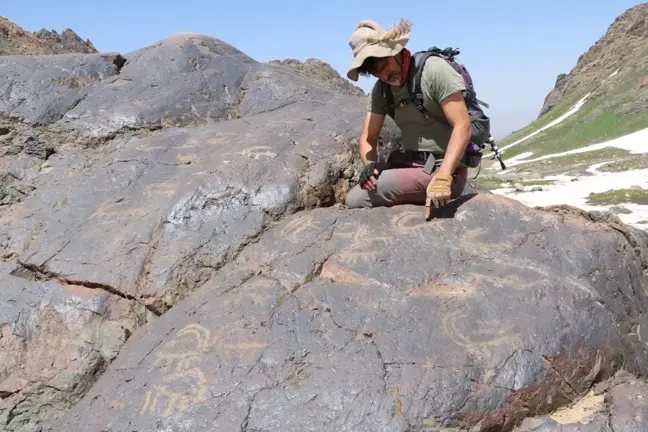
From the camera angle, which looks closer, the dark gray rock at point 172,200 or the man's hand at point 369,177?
the dark gray rock at point 172,200

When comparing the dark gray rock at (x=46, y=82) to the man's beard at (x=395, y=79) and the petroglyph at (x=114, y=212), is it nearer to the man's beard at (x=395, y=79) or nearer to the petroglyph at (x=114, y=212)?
the petroglyph at (x=114, y=212)

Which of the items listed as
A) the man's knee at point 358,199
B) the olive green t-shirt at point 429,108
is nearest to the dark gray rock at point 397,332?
the man's knee at point 358,199

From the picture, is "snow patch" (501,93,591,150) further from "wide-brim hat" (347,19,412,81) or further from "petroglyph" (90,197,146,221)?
"petroglyph" (90,197,146,221)

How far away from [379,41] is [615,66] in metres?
75.2

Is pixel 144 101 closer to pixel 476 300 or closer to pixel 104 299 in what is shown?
pixel 104 299

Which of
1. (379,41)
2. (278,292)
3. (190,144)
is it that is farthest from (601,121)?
(278,292)

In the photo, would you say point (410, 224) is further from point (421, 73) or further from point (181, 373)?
point (181, 373)

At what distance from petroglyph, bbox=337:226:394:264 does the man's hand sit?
60 centimetres

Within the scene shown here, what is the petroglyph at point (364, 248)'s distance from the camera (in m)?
5.40

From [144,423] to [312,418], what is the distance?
1.33 m

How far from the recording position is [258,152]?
276 inches

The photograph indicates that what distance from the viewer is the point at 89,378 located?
522cm

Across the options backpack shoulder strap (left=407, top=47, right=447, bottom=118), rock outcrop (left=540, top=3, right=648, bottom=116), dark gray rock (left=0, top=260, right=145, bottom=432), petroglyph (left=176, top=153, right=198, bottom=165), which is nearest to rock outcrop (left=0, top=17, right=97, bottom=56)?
petroglyph (left=176, top=153, right=198, bottom=165)

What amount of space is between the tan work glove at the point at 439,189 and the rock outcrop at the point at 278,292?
285 millimetres
